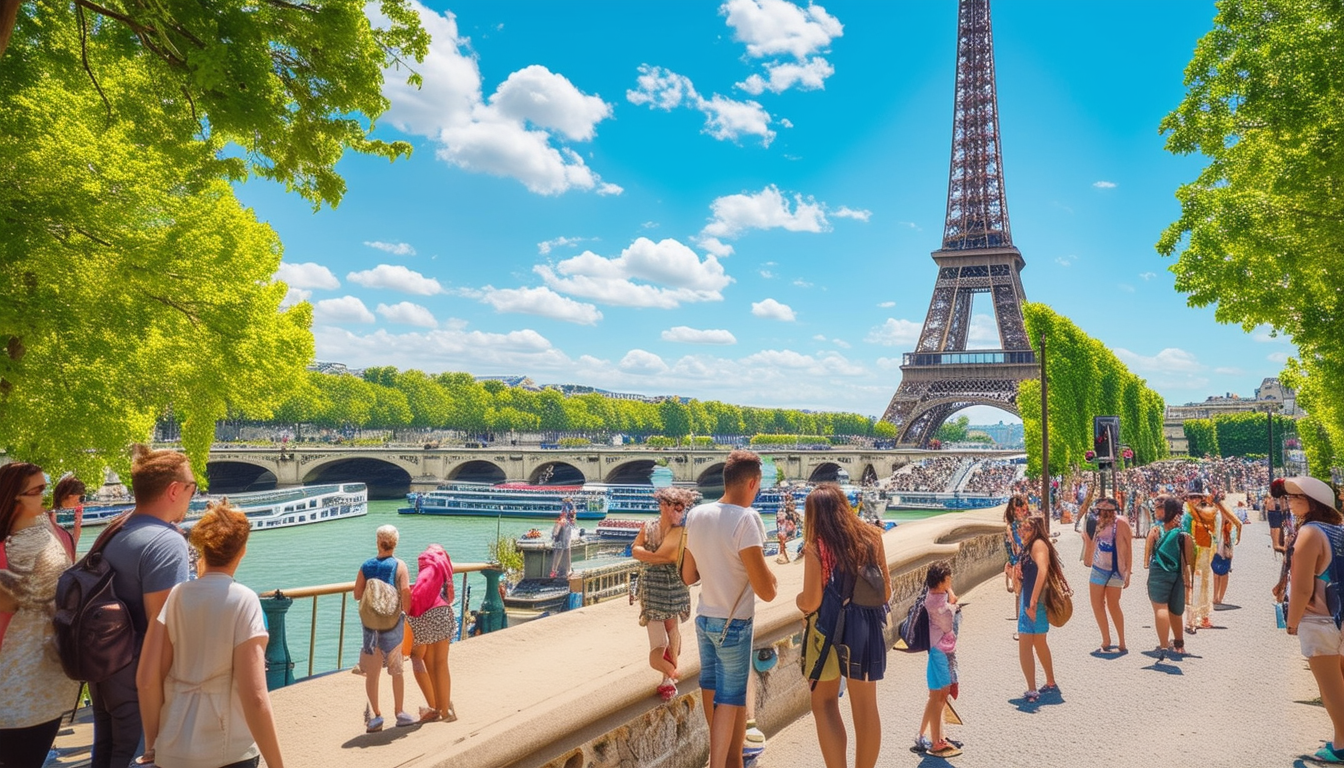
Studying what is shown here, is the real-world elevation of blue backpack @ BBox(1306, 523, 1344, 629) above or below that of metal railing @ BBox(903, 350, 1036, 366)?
below

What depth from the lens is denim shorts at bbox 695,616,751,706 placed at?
3986 mm

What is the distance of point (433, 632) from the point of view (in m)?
4.86

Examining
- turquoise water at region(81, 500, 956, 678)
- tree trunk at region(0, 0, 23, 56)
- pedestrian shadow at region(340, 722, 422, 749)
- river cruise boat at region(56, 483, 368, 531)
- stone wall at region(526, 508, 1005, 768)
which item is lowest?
turquoise water at region(81, 500, 956, 678)

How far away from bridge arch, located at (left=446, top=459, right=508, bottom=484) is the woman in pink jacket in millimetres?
71210

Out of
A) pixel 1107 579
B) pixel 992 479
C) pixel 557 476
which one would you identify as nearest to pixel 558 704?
pixel 1107 579

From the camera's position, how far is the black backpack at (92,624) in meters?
3.03

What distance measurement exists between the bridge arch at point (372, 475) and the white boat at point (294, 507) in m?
14.0

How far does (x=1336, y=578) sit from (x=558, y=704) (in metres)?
4.57

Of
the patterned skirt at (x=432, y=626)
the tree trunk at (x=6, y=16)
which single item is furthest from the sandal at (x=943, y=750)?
the tree trunk at (x=6, y=16)

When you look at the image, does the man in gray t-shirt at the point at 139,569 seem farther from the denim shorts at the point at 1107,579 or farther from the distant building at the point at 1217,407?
the distant building at the point at 1217,407

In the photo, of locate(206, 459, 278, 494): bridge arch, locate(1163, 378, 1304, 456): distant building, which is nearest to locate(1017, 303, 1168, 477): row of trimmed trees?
locate(206, 459, 278, 494): bridge arch

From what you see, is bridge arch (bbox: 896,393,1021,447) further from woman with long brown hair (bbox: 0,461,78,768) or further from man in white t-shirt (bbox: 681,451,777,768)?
woman with long brown hair (bbox: 0,461,78,768)

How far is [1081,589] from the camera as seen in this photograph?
35.7ft

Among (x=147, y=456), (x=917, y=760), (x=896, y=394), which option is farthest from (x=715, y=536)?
(x=896, y=394)
